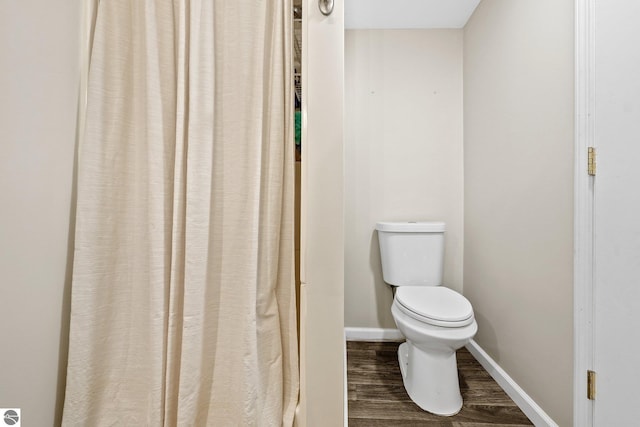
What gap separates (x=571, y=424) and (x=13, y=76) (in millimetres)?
2191

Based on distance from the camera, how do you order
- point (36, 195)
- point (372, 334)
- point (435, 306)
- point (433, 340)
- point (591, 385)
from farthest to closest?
point (372, 334) → point (435, 306) → point (433, 340) → point (591, 385) → point (36, 195)

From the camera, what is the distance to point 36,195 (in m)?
0.75

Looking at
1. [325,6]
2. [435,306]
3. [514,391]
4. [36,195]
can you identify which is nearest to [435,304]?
[435,306]

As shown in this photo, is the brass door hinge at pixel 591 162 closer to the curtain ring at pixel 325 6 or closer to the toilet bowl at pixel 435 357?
the toilet bowl at pixel 435 357

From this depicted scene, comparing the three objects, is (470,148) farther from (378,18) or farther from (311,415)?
(311,415)

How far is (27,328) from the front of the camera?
726 millimetres

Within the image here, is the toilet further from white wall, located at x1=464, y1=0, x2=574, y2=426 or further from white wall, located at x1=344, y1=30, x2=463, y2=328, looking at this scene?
white wall, located at x1=344, y1=30, x2=463, y2=328

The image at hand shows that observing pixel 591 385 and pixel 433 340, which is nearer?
pixel 591 385

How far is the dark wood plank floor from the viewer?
115 centimetres

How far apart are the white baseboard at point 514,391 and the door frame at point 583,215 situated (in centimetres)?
18

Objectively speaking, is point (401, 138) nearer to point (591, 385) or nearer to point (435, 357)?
point (435, 357)

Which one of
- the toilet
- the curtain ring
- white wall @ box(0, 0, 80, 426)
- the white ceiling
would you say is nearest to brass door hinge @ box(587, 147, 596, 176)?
the toilet

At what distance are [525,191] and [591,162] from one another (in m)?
0.34

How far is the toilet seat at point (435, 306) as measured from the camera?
3.77 feet
